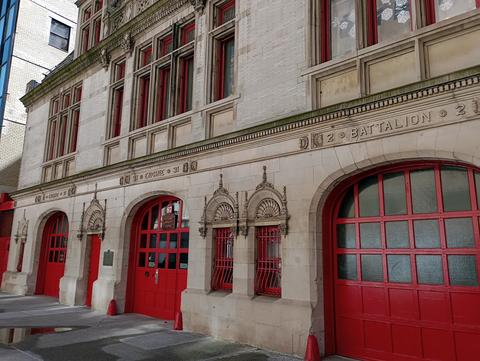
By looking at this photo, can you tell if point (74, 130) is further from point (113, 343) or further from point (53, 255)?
point (113, 343)

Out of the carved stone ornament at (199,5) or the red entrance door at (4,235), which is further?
the red entrance door at (4,235)

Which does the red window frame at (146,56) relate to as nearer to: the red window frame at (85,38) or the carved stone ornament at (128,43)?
the carved stone ornament at (128,43)

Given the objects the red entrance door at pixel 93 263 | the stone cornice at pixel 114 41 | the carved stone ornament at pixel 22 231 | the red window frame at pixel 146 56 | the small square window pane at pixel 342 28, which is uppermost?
the stone cornice at pixel 114 41

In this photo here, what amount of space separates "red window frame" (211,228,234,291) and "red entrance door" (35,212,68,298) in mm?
8718

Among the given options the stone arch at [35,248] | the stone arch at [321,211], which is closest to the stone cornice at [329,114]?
the stone arch at [321,211]

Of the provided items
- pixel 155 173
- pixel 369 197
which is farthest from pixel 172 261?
pixel 369 197

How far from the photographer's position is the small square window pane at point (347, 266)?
7.40 meters

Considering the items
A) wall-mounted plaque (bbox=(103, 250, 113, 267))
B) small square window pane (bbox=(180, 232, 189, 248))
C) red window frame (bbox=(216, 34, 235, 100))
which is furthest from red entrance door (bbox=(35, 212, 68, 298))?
red window frame (bbox=(216, 34, 235, 100))

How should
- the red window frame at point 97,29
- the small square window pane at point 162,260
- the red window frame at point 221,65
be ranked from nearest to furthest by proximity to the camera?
the red window frame at point 221,65, the small square window pane at point 162,260, the red window frame at point 97,29

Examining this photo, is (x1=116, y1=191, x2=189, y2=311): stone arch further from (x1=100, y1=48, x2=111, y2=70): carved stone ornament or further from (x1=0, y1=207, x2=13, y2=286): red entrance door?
(x1=0, y1=207, x2=13, y2=286): red entrance door

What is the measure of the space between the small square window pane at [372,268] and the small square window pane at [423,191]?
1.10 metres

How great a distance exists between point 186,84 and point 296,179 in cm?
551

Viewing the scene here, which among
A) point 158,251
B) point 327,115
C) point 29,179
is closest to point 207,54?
point 327,115

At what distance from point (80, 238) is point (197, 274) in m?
6.09
